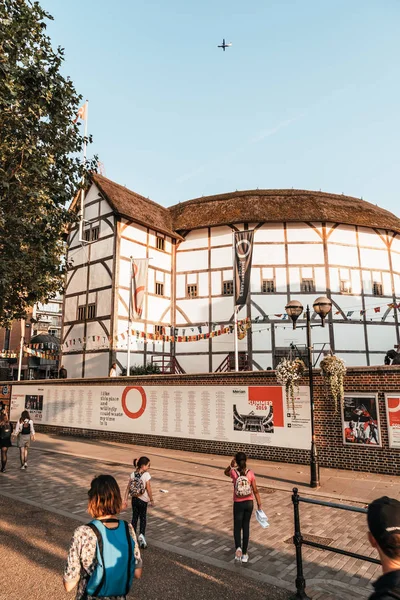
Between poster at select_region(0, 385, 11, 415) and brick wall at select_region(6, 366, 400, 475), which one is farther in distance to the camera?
poster at select_region(0, 385, 11, 415)

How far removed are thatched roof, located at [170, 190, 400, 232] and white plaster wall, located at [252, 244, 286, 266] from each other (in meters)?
1.75

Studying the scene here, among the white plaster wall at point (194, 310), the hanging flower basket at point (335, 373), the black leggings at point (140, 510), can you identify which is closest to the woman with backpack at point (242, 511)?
the black leggings at point (140, 510)

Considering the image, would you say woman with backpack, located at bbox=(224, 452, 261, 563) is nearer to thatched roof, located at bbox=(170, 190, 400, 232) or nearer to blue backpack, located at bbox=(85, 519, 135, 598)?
blue backpack, located at bbox=(85, 519, 135, 598)

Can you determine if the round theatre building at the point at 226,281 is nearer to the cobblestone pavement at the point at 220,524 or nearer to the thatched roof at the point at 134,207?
the thatched roof at the point at 134,207

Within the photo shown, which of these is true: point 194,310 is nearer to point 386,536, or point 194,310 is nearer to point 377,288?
point 377,288

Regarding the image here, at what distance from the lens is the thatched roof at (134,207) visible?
26.4 m

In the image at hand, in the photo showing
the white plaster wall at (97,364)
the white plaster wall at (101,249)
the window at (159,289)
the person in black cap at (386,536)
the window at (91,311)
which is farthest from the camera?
the window at (159,289)

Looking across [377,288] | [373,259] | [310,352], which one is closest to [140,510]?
[310,352]

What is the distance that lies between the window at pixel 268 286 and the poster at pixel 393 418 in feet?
49.1

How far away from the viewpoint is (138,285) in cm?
2295

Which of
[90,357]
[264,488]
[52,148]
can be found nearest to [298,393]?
[264,488]

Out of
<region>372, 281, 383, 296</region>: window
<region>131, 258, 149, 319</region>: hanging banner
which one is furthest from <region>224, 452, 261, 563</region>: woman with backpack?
<region>372, 281, 383, 296</region>: window

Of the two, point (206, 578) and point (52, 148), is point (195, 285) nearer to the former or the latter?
point (52, 148)

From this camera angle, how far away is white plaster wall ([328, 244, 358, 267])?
2675 centimetres
